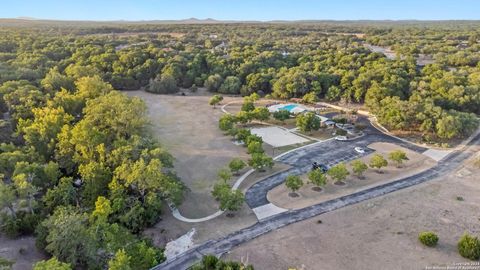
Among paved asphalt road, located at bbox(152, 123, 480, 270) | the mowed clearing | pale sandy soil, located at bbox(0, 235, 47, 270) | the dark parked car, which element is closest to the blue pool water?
the mowed clearing

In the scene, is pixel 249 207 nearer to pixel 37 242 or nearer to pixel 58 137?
pixel 37 242

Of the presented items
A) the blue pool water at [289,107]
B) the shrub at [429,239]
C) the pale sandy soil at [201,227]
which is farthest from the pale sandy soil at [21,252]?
the blue pool water at [289,107]

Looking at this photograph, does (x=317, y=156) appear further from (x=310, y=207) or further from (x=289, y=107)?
(x=289, y=107)

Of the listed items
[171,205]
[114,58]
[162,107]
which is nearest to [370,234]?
[171,205]

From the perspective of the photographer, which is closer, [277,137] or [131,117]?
[131,117]

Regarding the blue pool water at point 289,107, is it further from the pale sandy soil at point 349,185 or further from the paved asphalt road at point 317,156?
the pale sandy soil at point 349,185

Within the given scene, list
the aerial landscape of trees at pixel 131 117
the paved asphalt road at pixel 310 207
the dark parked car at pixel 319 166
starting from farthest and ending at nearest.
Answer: the dark parked car at pixel 319 166 < the aerial landscape of trees at pixel 131 117 < the paved asphalt road at pixel 310 207

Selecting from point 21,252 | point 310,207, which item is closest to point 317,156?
point 310,207
